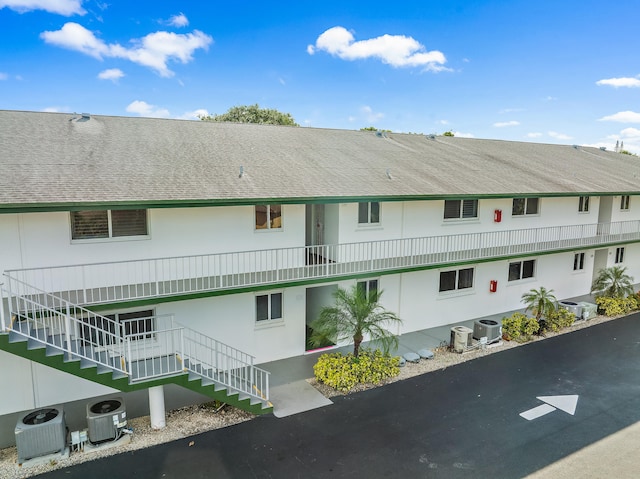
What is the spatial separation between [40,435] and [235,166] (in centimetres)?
894

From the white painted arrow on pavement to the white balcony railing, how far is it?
5.33 metres

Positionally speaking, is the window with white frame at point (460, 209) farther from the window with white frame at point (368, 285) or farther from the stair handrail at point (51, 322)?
the stair handrail at point (51, 322)

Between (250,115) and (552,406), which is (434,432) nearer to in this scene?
(552,406)

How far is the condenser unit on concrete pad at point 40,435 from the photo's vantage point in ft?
30.0

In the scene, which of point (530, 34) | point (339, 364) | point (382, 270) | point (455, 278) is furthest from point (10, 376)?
point (530, 34)

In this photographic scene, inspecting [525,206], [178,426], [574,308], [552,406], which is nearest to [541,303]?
[574,308]

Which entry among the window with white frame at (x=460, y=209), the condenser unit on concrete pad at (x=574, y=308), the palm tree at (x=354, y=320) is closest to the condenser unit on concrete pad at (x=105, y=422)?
the palm tree at (x=354, y=320)

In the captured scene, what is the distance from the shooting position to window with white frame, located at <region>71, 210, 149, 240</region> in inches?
440

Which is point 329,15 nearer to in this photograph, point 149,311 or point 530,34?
point 530,34

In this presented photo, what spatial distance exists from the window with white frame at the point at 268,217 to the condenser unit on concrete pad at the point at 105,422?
633 centimetres

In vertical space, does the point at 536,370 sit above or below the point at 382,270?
below

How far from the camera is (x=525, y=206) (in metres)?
19.4

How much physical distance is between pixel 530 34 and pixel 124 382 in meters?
27.7

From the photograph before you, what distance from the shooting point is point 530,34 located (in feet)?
82.8
